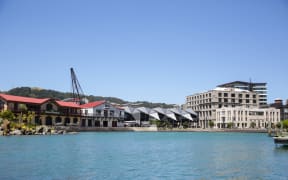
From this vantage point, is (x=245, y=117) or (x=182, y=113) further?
(x=182, y=113)

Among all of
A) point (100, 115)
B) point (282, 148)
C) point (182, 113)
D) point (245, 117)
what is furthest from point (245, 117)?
point (282, 148)

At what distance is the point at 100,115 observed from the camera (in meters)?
95.6

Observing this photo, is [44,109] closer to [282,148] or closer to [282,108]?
[282,148]

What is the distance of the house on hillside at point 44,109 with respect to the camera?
72.5 metres

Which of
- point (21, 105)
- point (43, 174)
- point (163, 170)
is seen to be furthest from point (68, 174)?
point (21, 105)

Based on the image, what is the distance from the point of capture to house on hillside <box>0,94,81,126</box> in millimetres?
72500

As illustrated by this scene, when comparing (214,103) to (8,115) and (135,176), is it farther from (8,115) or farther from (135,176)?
(135,176)

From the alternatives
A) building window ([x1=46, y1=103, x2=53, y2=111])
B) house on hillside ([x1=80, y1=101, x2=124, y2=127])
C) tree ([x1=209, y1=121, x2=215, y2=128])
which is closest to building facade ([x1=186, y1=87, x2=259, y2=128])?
tree ([x1=209, y1=121, x2=215, y2=128])

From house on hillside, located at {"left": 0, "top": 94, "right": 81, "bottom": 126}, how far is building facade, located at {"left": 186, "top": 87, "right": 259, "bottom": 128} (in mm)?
59666

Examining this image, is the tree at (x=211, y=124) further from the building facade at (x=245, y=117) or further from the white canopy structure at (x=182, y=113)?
the white canopy structure at (x=182, y=113)

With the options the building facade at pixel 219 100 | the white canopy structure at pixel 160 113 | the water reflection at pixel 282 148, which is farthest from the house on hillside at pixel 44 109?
the building facade at pixel 219 100

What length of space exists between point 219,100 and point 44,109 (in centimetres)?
7385

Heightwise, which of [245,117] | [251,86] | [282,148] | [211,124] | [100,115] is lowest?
[211,124]

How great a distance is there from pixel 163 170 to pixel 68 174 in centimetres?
593
